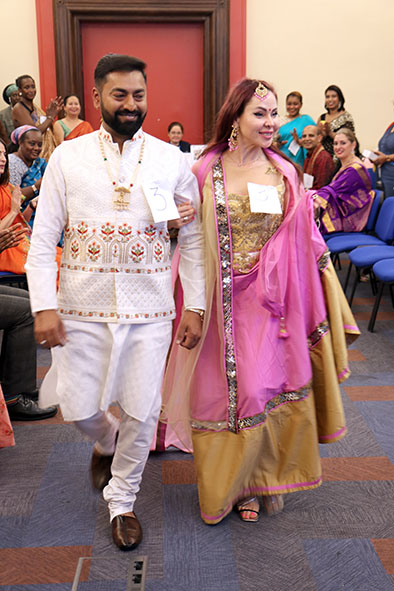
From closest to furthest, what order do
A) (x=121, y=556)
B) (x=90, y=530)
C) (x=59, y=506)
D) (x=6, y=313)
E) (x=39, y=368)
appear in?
(x=121, y=556), (x=90, y=530), (x=59, y=506), (x=6, y=313), (x=39, y=368)

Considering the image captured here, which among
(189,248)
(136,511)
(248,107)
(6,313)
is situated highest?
(248,107)

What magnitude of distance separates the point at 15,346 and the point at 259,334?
1325 mm

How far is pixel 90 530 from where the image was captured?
2.05 metres

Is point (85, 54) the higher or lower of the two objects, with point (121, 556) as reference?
higher

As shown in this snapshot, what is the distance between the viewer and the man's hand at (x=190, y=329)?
6.32 ft

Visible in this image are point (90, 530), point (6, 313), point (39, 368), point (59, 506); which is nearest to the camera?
point (90, 530)

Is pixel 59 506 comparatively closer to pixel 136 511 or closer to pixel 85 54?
pixel 136 511

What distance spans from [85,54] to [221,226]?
19.6ft

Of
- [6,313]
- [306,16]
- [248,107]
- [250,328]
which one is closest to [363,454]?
[250,328]

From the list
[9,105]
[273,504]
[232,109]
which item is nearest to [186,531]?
[273,504]

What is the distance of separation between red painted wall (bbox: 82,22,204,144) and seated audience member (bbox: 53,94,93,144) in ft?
2.81

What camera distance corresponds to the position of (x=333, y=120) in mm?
6453

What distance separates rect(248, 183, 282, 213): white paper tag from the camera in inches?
78.7

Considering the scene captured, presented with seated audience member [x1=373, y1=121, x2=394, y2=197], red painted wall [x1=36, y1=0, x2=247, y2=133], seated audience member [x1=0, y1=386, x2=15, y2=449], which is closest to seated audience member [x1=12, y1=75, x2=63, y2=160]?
red painted wall [x1=36, y1=0, x2=247, y2=133]
